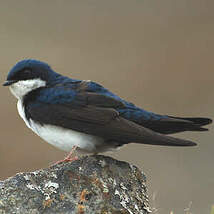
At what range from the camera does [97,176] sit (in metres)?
5.52

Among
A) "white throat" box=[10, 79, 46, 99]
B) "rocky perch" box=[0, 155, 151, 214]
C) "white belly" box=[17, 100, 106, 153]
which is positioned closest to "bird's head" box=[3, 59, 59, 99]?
"white throat" box=[10, 79, 46, 99]

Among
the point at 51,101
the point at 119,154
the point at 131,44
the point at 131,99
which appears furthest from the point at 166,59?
the point at 51,101

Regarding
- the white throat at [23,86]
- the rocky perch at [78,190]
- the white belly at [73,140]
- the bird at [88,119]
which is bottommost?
the rocky perch at [78,190]

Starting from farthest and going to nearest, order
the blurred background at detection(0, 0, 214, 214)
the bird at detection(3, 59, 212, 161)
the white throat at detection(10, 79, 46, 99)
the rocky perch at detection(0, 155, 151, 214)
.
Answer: the blurred background at detection(0, 0, 214, 214) → the white throat at detection(10, 79, 46, 99) → the bird at detection(3, 59, 212, 161) → the rocky perch at detection(0, 155, 151, 214)

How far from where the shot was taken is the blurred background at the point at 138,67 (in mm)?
11891

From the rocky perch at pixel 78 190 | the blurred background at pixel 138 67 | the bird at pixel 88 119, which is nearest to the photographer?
the rocky perch at pixel 78 190

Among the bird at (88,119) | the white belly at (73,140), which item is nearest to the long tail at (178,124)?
the bird at (88,119)

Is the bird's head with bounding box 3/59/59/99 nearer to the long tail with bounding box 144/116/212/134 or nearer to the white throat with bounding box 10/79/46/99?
the white throat with bounding box 10/79/46/99

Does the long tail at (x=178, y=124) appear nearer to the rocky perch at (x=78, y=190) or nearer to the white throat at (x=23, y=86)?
the rocky perch at (x=78, y=190)

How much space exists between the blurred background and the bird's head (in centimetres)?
292

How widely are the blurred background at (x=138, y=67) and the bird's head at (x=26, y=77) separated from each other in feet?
9.57

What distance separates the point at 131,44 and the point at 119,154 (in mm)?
7193

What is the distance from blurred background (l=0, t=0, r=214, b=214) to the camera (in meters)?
11.9

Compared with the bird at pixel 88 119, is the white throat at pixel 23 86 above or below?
above
